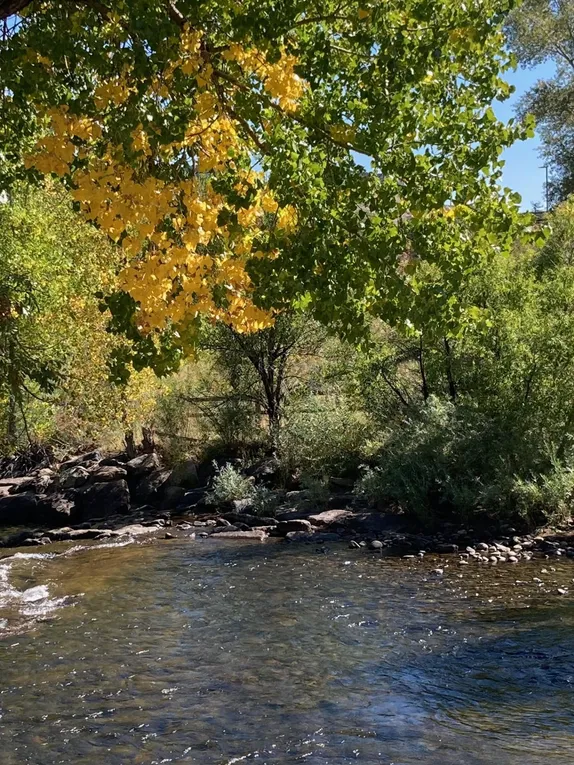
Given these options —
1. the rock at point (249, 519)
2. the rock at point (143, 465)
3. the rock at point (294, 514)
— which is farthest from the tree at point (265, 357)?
the rock at point (294, 514)

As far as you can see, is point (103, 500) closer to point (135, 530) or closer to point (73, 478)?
point (73, 478)

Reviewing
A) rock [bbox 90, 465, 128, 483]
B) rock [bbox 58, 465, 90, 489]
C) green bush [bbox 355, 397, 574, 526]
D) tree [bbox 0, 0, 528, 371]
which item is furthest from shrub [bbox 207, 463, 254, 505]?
tree [bbox 0, 0, 528, 371]

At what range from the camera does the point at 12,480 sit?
77.5ft

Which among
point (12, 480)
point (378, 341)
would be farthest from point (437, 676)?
point (12, 480)

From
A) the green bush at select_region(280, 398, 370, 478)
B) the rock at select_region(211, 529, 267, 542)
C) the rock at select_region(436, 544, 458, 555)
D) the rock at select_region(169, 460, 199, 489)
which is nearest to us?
the rock at select_region(436, 544, 458, 555)

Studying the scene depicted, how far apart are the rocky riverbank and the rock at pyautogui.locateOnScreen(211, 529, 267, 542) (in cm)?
2

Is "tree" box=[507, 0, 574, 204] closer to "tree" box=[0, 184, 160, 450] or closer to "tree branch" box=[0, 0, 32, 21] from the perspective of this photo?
"tree" box=[0, 184, 160, 450]

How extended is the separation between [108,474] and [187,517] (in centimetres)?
401

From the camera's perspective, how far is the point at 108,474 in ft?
71.5

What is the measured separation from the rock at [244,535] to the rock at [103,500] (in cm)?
463

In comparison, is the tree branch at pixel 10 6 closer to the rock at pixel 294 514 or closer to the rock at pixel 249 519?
the rock at pixel 249 519

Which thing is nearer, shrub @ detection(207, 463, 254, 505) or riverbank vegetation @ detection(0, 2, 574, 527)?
riverbank vegetation @ detection(0, 2, 574, 527)

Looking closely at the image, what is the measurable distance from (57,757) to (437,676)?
3.52 m

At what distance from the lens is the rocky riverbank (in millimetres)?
13523
